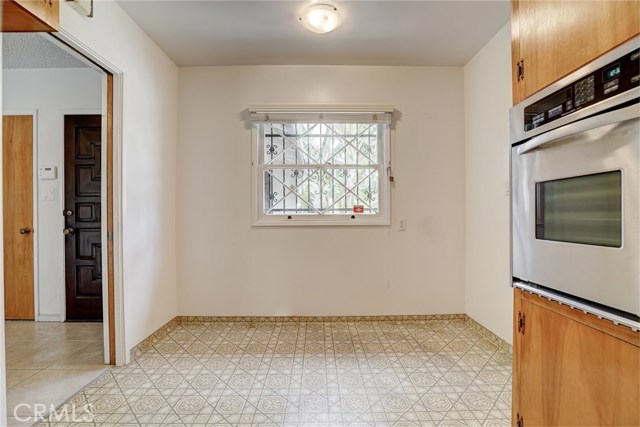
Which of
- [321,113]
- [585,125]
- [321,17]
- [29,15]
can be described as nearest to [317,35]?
[321,17]

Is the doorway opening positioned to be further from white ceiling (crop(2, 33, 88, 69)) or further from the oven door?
the oven door

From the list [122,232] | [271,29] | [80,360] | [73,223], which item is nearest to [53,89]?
[73,223]

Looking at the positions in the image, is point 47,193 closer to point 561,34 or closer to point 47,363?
point 47,363

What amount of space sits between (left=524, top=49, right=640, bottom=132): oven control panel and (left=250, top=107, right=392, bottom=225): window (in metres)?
2.12

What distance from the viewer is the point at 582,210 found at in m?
0.91

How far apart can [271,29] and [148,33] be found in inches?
40.1

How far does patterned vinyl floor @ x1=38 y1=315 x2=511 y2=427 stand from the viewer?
171cm

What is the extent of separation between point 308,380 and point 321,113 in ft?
7.66

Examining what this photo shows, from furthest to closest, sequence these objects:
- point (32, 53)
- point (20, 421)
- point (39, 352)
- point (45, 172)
→ point (45, 172)
point (32, 53)
point (39, 352)
point (20, 421)

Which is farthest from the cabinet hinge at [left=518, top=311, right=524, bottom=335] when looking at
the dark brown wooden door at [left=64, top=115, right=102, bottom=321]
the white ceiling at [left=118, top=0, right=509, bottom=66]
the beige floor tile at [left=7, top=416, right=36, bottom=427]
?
the dark brown wooden door at [left=64, top=115, right=102, bottom=321]

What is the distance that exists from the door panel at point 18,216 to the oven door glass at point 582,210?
4328 millimetres

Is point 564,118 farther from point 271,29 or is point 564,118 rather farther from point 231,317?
point 231,317

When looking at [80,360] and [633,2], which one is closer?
[633,2]

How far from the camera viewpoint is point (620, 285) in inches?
30.3
